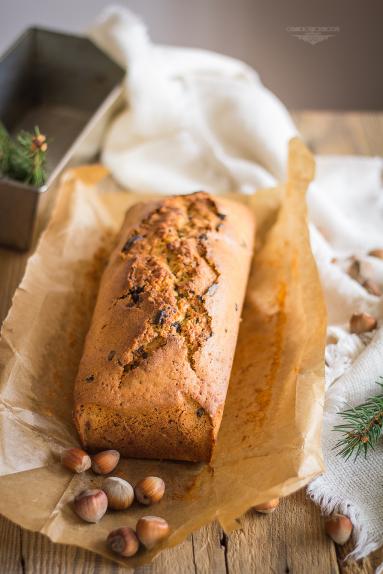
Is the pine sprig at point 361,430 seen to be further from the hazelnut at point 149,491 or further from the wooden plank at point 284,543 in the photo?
the hazelnut at point 149,491

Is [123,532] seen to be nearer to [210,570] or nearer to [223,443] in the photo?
[210,570]

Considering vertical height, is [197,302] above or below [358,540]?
above

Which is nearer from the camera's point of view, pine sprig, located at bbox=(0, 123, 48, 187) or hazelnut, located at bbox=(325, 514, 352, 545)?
hazelnut, located at bbox=(325, 514, 352, 545)

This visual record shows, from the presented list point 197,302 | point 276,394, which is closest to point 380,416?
point 276,394

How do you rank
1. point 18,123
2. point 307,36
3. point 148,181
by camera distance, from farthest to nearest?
point 307,36
point 18,123
point 148,181

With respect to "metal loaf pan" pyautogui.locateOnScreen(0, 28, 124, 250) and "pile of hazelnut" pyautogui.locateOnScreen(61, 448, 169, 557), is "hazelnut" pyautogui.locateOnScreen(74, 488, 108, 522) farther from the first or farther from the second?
"metal loaf pan" pyautogui.locateOnScreen(0, 28, 124, 250)

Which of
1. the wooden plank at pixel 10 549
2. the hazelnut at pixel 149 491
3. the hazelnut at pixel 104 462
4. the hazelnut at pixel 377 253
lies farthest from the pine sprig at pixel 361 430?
the wooden plank at pixel 10 549

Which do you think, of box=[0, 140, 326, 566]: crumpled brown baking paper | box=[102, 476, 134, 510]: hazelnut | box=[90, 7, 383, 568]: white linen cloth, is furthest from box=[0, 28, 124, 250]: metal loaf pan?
box=[102, 476, 134, 510]: hazelnut

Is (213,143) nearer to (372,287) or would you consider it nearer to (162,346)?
(372,287)
